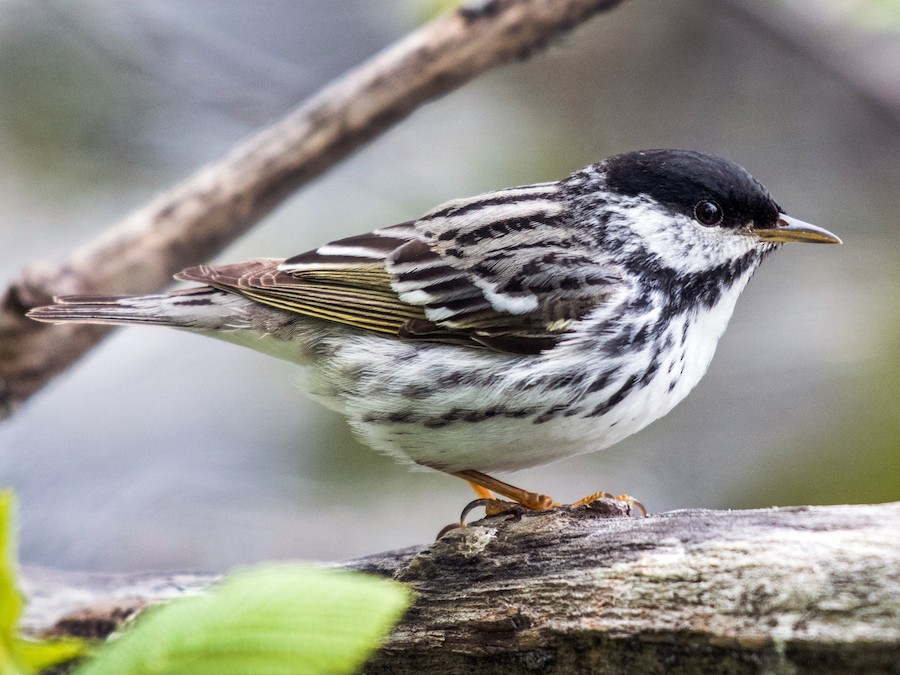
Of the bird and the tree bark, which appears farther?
the bird

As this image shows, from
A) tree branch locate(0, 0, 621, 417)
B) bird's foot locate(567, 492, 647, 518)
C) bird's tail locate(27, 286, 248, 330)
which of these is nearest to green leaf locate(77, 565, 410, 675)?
bird's foot locate(567, 492, 647, 518)

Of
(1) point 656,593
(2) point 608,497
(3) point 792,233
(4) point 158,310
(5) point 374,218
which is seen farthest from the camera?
(5) point 374,218

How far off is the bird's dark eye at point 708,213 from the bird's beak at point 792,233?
4.5 inches

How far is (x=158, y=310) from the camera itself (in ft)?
10.6

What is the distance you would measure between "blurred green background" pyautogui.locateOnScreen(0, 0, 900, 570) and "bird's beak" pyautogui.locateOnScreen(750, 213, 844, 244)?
2373 millimetres

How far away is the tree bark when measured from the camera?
167 centimetres

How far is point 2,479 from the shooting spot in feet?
16.4

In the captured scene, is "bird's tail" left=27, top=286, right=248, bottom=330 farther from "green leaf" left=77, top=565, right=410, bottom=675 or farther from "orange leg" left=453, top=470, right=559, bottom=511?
"green leaf" left=77, top=565, right=410, bottom=675

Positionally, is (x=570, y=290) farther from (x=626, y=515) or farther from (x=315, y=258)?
(x=315, y=258)

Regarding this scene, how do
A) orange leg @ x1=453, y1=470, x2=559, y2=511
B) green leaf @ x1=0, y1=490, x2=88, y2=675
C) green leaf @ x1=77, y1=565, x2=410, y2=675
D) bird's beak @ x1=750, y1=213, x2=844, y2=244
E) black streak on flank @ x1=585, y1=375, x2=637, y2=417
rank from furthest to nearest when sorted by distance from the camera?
1. orange leg @ x1=453, y1=470, x2=559, y2=511
2. bird's beak @ x1=750, y1=213, x2=844, y2=244
3. black streak on flank @ x1=585, y1=375, x2=637, y2=417
4. green leaf @ x1=0, y1=490, x2=88, y2=675
5. green leaf @ x1=77, y1=565, x2=410, y2=675

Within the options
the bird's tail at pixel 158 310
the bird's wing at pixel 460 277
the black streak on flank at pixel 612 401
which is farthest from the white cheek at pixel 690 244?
the bird's tail at pixel 158 310

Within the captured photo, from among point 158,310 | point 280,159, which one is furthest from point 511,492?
point 280,159

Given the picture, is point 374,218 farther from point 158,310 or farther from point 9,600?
point 9,600

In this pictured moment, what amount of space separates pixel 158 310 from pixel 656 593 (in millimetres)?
2060
